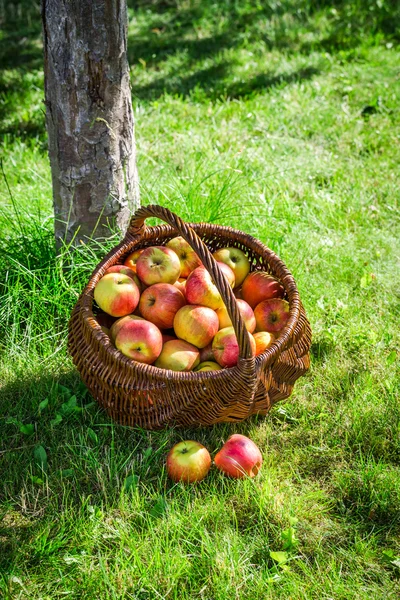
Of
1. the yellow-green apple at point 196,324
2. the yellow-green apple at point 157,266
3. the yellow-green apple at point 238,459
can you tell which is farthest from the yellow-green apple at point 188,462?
the yellow-green apple at point 157,266

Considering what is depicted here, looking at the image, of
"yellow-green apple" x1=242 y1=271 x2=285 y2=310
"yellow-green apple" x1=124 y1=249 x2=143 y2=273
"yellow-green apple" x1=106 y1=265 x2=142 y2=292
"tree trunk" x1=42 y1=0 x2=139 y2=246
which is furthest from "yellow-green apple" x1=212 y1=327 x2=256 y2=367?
"tree trunk" x1=42 y1=0 x2=139 y2=246

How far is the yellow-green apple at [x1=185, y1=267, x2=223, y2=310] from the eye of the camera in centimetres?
247

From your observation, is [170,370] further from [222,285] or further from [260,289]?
[260,289]

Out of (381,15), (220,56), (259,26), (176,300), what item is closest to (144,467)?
(176,300)

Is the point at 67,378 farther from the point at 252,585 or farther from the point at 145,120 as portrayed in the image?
the point at 145,120

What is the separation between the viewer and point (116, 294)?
2.44 meters

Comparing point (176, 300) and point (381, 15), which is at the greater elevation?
point (381, 15)

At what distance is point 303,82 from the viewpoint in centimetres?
528

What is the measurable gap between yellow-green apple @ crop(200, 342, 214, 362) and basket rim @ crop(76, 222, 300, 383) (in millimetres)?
277

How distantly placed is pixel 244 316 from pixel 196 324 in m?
0.21

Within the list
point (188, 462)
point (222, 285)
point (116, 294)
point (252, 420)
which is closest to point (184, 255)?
point (116, 294)

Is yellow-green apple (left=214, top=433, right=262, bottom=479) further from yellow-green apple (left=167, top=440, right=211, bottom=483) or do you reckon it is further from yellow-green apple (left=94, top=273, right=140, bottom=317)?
yellow-green apple (left=94, top=273, right=140, bottom=317)

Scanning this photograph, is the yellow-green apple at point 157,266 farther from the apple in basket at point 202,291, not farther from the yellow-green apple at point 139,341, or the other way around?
the yellow-green apple at point 139,341

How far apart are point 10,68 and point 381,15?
3749mm
